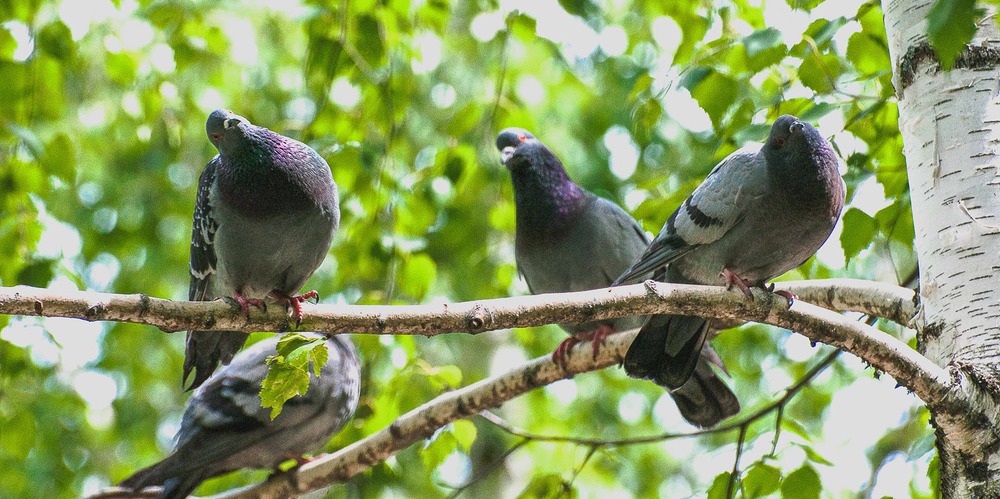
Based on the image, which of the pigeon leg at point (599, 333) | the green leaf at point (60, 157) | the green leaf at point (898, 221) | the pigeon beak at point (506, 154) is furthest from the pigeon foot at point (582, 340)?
the green leaf at point (60, 157)

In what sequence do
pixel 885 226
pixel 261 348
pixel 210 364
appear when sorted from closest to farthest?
1. pixel 885 226
2. pixel 210 364
3. pixel 261 348

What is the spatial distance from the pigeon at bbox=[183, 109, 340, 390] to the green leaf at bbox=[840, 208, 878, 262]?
86.9 inches

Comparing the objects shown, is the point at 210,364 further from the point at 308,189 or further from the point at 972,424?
the point at 972,424

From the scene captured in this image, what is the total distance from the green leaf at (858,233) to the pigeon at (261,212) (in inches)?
86.9

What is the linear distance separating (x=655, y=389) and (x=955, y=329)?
6.92m

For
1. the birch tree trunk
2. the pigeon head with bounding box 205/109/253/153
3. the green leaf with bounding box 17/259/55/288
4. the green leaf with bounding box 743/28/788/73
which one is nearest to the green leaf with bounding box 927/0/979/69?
the birch tree trunk

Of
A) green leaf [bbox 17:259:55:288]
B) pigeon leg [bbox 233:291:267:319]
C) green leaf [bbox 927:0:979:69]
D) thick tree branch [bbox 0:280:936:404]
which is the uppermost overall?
green leaf [bbox 17:259:55:288]

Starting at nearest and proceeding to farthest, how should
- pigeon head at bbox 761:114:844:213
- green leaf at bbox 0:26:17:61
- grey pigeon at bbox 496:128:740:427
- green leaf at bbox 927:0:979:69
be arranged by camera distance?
green leaf at bbox 927:0:979:69 < pigeon head at bbox 761:114:844:213 < green leaf at bbox 0:26:17:61 < grey pigeon at bbox 496:128:740:427

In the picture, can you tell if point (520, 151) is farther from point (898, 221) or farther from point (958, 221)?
point (958, 221)

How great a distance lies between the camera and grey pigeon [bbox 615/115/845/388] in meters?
3.77

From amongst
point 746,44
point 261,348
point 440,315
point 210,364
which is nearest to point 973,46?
point 746,44

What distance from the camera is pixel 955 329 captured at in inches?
115

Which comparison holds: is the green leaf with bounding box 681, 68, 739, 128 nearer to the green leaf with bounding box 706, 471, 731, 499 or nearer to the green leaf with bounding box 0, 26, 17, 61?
the green leaf with bounding box 706, 471, 731, 499

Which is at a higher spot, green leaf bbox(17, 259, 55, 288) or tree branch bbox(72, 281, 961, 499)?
green leaf bbox(17, 259, 55, 288)
